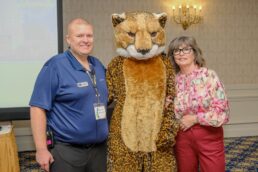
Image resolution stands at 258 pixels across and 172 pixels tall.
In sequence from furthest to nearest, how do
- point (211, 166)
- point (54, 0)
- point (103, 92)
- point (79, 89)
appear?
1. point (54, 0)
2. point (211, 166)
3. point (103, 92)
4. point (79, 89)

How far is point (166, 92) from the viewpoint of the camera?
2.10 metres

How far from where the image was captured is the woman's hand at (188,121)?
2.13 m

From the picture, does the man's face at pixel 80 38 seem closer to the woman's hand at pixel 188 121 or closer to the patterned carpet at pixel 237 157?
the woman's hand at pixel 188 121

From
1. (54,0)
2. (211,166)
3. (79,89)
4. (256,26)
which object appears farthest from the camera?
(256,26)

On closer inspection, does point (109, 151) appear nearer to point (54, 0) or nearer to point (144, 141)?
point (144, 141)

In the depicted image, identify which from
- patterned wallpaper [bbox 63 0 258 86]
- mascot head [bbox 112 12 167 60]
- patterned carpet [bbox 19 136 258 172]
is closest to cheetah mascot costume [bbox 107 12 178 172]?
mascot head [bbox 112 12 167 60]

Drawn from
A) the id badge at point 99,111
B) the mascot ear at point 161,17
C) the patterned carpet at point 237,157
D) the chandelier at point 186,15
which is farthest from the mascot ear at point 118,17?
the chandelier at point 186,15

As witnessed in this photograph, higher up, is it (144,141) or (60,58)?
(60,58)

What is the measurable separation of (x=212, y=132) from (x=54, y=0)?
1954 millimetres

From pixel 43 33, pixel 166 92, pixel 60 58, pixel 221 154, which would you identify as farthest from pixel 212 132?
pixel 43 33

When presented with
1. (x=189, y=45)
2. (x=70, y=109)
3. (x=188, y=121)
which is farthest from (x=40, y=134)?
(x=189, y=45)

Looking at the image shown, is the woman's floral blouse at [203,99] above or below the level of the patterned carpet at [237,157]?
above

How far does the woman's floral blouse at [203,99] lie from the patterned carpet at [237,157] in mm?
1549

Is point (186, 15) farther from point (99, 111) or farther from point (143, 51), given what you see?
point (99, 111)
